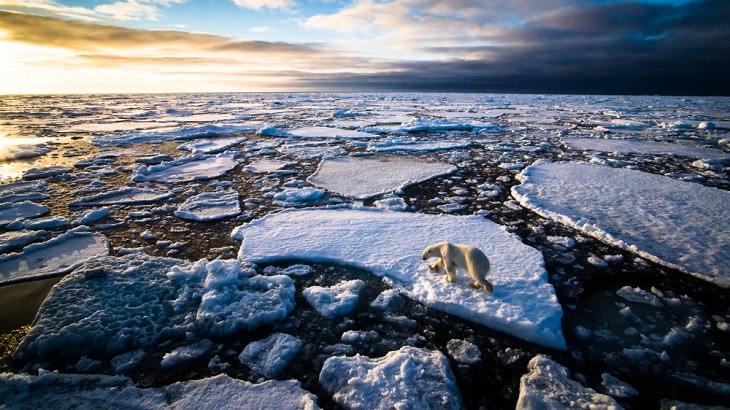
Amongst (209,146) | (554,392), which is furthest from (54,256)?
(209,146)

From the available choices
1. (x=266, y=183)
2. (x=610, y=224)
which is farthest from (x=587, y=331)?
(x=266, y=183)

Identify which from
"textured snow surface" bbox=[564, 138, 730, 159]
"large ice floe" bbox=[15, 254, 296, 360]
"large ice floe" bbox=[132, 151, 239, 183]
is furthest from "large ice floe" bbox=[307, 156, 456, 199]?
"textured snow surface" bbox=[564, 138, 730, 159]

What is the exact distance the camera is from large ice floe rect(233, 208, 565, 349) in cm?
246

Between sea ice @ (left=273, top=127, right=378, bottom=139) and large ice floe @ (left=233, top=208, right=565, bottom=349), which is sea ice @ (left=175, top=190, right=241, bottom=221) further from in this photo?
sea ice @ (left=273, top=127, right=378, bottom=139)

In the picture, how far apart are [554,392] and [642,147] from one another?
10.6 meters

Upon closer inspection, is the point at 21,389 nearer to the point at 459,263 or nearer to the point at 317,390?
the point at 317,390

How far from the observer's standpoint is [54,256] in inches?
136

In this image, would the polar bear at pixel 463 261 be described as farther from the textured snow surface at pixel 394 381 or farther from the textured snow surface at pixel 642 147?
the textured snow surface at pixel 642 147

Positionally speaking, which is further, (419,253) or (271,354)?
(419,253)

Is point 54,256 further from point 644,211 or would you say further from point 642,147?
point 642,147

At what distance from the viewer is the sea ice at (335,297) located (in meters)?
2.61

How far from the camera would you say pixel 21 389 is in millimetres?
1877

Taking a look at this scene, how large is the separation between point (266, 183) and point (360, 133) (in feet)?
23.0

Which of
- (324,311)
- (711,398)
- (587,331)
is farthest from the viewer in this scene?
(324,311)
